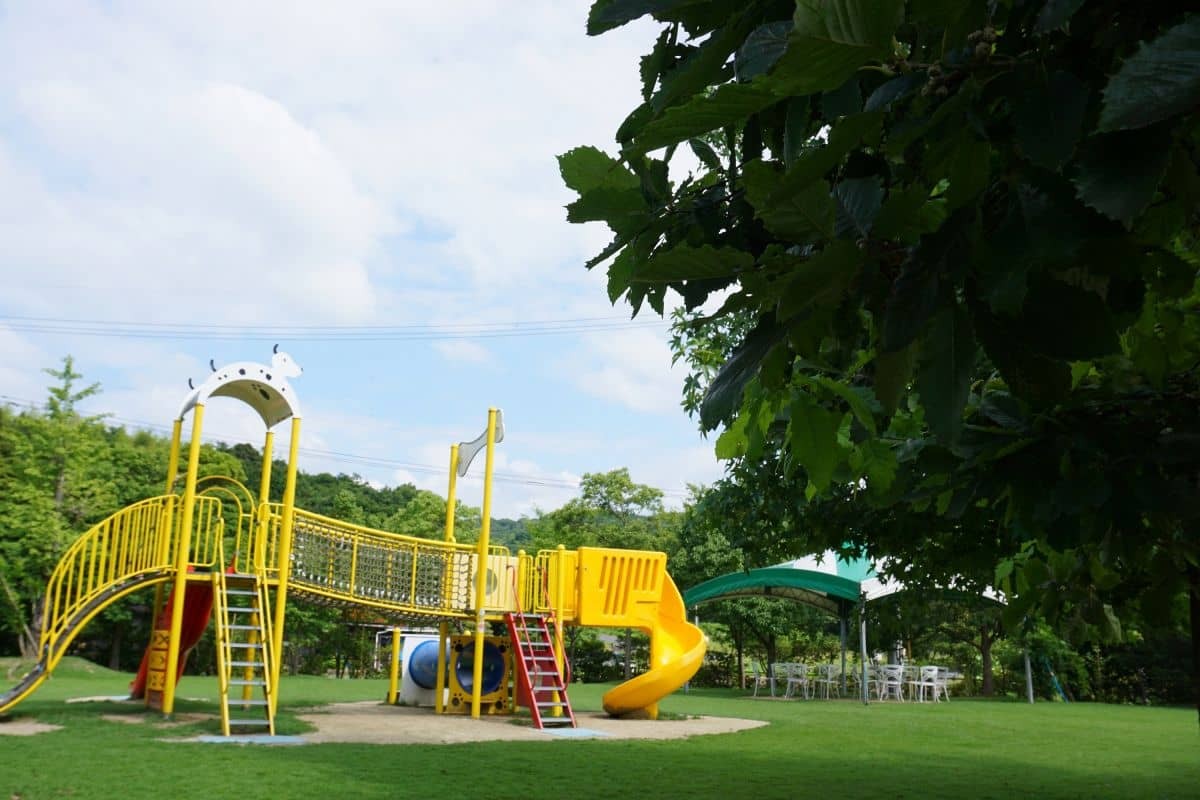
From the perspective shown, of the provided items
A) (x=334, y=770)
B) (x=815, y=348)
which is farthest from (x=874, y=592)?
(x=815, y=348)

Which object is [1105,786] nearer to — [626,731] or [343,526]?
[626,731]

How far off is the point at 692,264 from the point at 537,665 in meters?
12.6

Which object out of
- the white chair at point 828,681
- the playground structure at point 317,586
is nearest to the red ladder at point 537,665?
the playground structure at point 317,586

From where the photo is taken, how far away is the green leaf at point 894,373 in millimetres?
934

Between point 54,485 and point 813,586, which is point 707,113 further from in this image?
point 54,485

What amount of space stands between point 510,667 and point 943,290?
14.1 m

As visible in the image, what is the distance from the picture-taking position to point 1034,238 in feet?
2.68

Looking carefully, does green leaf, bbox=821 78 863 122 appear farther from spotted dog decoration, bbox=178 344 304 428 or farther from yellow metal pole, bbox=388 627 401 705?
yellow metal pole, bbox=388 627 401 705

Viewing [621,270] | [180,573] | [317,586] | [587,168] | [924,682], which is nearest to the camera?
[587,168]

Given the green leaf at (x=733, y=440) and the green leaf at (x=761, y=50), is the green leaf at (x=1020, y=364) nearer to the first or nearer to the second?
the green leaf at (x=761, y=50)

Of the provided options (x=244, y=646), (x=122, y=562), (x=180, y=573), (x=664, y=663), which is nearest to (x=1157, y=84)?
(x=244, y=646)

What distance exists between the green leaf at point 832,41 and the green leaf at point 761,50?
0.09 m

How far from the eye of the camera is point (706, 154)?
55.8 inches

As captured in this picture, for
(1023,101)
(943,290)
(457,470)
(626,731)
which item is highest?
(457,470)
